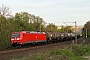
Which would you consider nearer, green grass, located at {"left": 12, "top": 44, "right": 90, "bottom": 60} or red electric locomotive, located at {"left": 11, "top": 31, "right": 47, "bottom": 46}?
green grass, located at {"left": 12, "top": 44, "right": 90, "bottom": 60}

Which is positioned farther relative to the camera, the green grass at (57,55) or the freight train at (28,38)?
the freight train at (28,38)

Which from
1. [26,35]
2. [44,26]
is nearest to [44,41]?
[26,35]

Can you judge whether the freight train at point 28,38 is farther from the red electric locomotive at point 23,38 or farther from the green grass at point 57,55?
the green grass at point 57,55

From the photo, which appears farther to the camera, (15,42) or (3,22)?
(15,42)

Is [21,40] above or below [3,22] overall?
below

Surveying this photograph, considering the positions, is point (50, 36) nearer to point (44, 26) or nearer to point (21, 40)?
point (21, 40)

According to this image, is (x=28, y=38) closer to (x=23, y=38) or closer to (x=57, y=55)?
(x=23, y=38)

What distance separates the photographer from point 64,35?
229ft

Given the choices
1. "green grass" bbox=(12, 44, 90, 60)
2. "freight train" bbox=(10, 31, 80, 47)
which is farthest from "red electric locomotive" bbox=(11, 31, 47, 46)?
"green grass" bbox=(12, 44, 90, 60)

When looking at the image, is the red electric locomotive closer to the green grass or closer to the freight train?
the freight train

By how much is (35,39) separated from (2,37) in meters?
10.7

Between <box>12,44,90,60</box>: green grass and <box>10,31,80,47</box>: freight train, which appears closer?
<box>12,44,90,60</box>: green grass

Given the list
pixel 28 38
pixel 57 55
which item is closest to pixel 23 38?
pixel 28 38

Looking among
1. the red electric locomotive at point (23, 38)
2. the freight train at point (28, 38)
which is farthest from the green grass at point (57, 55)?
the freight train at point (28, 38)
